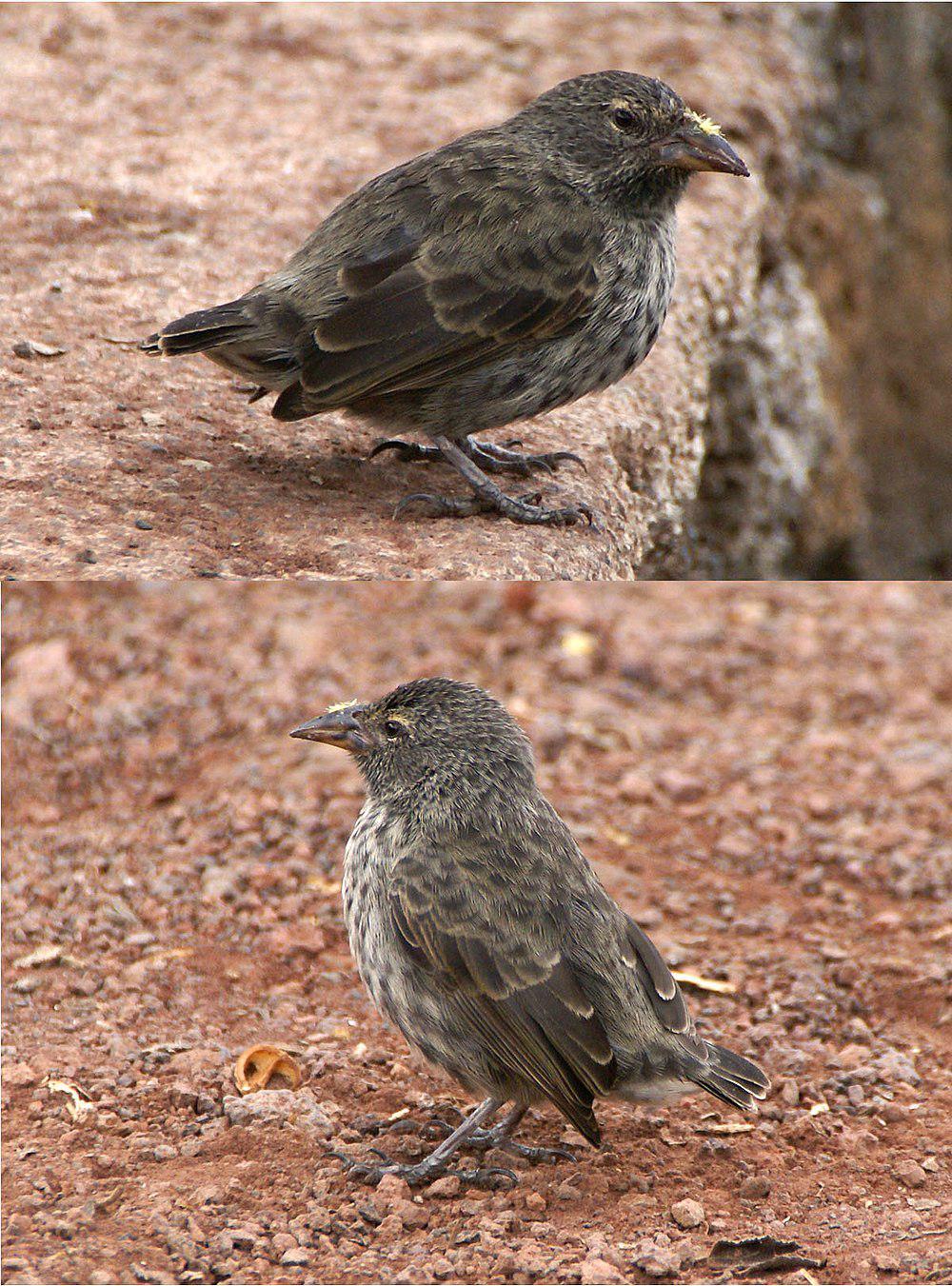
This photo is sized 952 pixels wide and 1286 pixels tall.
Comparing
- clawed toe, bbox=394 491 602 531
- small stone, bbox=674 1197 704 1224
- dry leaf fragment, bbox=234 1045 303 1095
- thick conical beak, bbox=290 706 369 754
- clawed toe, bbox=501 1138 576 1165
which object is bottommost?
clawed toe, bbox=501 1138 576 1165

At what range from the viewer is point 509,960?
3.71m

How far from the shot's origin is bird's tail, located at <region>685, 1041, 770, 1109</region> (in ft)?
12.3

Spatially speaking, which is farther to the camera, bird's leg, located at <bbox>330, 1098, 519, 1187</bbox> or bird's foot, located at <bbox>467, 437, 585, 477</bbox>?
bird's foot, located at <bbox>467, 437, 585, 477</bbox>

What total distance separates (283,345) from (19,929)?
76.8 inches

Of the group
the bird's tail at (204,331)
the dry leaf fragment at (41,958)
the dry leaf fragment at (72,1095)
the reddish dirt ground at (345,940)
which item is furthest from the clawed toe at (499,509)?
the dry leaf fragment at (72,1095)

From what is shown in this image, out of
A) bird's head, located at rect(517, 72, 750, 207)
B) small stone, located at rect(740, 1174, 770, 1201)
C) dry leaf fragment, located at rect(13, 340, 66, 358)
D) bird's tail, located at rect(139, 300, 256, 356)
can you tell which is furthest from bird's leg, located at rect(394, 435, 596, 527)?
small stone, located at rect(740, 1174, 770, 1201)

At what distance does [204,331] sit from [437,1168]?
2519mm

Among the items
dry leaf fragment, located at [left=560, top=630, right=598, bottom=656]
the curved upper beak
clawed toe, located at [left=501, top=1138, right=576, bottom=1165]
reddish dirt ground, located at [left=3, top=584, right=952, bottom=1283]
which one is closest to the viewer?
reddish dirt ground, located at [left=3, top=584, right=952, bottom=1283]

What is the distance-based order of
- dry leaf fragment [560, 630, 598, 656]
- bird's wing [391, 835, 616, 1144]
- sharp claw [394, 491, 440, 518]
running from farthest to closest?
dry leaf fragment [560, 630, 598, 656] → sharp claw [394, 491, 440, 518] → bird's wing [391, 835, 616, 1144]

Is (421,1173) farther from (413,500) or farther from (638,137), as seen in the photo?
(638,137)

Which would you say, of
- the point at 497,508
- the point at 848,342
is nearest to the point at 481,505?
the point at 497,508

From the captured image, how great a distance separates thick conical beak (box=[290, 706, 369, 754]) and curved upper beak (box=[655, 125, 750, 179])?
6.85ft

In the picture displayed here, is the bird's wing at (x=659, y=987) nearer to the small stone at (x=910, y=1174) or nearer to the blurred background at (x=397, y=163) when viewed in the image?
the small stone at (x=910, y=1174)

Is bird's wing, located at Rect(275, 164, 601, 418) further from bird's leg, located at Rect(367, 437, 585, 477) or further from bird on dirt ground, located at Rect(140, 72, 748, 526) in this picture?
bird's leg, located at Rect(367, 437, 585, 477)
